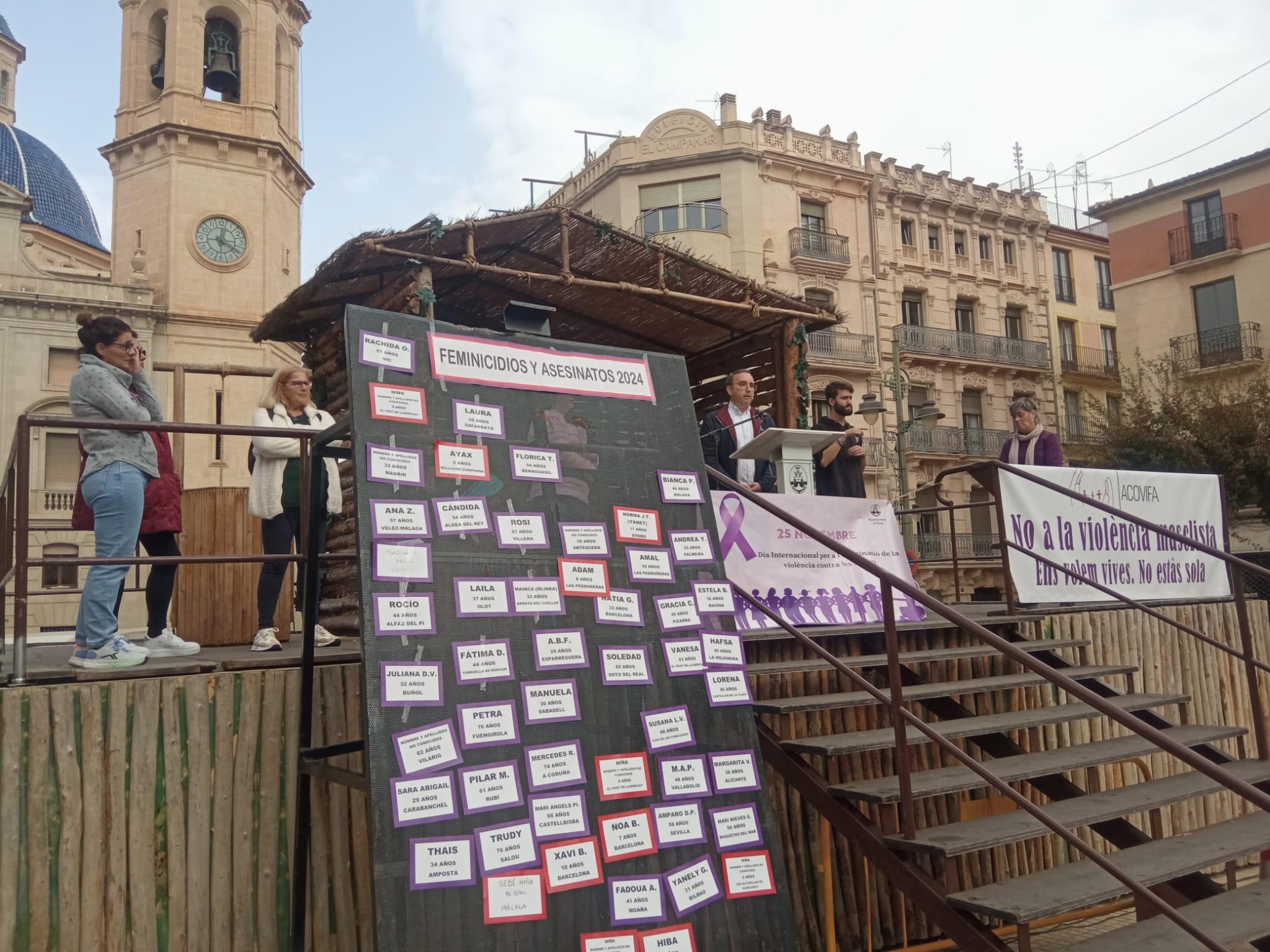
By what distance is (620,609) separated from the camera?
149 inches

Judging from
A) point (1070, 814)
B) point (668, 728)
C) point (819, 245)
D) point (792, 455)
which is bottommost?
point (1070, 814)

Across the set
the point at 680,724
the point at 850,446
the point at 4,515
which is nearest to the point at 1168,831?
the point at 850,446

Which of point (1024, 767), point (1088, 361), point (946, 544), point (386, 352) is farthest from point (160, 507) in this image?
point (1088, 361)

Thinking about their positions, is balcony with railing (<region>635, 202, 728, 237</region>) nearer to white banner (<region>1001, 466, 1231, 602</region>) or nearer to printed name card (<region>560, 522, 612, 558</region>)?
A: white banner (<region>1001, 466, 1231, 602</region>)

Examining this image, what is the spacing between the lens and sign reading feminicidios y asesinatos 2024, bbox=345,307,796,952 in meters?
3.14

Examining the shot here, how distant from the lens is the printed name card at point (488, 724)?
3.27 m

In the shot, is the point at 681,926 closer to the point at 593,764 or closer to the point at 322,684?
the point at 593,764

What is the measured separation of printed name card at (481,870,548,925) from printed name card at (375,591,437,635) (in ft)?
2.79

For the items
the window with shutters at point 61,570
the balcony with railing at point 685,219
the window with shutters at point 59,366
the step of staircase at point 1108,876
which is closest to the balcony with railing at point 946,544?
the balcony with railing at point 685,219

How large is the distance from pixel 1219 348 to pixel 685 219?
17.7 meters

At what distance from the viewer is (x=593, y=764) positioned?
349 cm

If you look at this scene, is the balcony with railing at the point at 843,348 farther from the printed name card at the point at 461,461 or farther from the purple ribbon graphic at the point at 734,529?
the printed name card at the point at 461,461

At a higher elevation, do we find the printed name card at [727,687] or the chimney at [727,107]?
the chimney at [727,107]

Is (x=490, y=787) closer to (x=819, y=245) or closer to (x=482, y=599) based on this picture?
(x=482, y=599)
